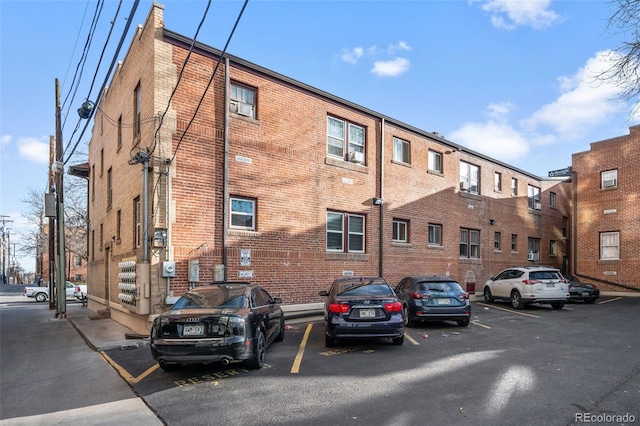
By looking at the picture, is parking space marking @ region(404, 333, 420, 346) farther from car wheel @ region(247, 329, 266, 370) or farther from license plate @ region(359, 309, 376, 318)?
car wheel @ region(247, 329, 266, 370)

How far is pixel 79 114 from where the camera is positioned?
15172 millimetres

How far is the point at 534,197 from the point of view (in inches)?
1089

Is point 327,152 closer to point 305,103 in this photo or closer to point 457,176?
point 305,103

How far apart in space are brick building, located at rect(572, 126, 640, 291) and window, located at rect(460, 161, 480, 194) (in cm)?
893

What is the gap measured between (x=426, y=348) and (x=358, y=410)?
4.01 m

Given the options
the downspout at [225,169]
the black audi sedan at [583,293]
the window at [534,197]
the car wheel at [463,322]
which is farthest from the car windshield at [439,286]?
the window at [534,197]

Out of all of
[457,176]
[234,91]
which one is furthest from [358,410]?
[457,176]

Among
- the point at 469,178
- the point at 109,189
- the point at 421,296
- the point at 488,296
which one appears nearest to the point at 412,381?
Result: the point at 421,296

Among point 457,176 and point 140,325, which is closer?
point 140,325

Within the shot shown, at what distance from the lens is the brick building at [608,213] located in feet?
79.8

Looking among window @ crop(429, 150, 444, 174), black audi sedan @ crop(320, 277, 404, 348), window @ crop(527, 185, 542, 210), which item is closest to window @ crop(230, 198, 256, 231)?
black audi sedan @ crop(320, 277, 404, 348)

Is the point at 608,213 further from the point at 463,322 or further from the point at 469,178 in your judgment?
the point at 463,322

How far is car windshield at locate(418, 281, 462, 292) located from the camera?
11711 millimetres

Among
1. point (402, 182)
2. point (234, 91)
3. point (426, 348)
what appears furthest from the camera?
point (402, 182)
